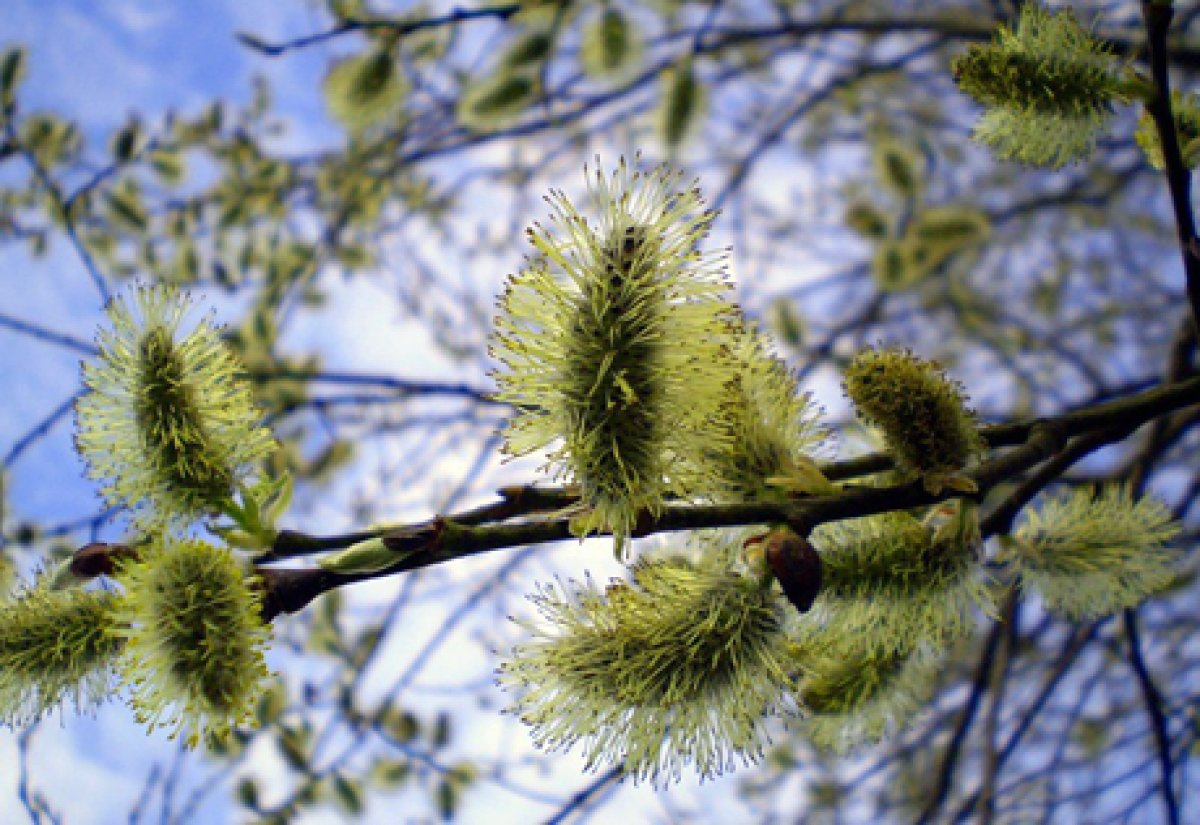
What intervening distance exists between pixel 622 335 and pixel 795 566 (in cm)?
32

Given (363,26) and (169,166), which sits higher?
(169,166)

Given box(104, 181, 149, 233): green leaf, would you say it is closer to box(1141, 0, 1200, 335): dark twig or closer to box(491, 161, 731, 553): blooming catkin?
box(491, 161, 731, 553): blooming catkin

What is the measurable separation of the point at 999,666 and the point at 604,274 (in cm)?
190

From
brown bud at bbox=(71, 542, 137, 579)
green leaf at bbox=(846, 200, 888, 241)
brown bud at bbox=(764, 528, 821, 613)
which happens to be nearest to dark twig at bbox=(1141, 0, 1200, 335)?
brown bud at bbox=(764, 528, 821, 613)

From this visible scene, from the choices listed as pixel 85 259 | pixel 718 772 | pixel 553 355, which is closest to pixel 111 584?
pixel 553 355

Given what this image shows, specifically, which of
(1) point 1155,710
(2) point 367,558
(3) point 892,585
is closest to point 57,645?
(2) point 367,558

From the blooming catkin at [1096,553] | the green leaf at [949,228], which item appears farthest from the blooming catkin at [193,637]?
the green leaf at [949,228]

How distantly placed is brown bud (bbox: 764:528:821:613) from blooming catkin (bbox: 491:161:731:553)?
13 cm

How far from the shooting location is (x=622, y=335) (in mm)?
1118

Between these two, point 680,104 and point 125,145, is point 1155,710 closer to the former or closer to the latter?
point 680,104

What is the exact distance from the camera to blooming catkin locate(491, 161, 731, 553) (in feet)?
3.60

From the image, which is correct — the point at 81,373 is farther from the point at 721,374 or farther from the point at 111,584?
the point at 721,374

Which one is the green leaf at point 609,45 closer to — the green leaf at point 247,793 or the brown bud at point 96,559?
the brown bud at point 96,559

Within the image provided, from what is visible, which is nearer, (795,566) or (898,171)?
(795,566)
